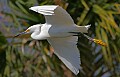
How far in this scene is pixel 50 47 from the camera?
383cm

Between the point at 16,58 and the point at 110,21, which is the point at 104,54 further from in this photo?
the point at 16,58

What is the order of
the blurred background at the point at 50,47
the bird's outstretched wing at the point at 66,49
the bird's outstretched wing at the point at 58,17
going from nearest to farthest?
the bird's outstretched wing at the point at 58,17
the bird's outstretched wing at the point at 66,49
the blurred background at the point at 50,47

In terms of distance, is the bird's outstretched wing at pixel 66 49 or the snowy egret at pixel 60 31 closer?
the snowy egret at pixel 60 31

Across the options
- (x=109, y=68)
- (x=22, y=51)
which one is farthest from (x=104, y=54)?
(x=22, y=51)

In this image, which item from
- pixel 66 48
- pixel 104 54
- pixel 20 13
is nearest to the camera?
pixel 66 48

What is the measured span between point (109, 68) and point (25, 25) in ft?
2.46

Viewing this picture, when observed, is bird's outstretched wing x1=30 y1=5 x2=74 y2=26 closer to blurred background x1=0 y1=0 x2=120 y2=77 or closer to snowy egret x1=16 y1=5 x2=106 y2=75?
snowy egret x1=16 y1=5 x2=106 y2=75

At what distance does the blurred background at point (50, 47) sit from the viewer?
3814 millimetres

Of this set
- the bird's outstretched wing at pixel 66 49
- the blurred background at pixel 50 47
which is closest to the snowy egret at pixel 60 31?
the bird's outstretched wing at pixel 66 49

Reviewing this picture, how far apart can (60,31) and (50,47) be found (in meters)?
1.14

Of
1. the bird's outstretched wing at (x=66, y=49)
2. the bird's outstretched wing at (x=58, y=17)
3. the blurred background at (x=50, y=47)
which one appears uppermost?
the bird's outstretched wing at (x=58, y=17)

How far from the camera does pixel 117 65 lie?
4.02 m

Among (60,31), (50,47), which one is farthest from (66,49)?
(50,47)

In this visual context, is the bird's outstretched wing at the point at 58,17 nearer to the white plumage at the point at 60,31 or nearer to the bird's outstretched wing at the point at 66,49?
the white plumage at the point at 60,31
